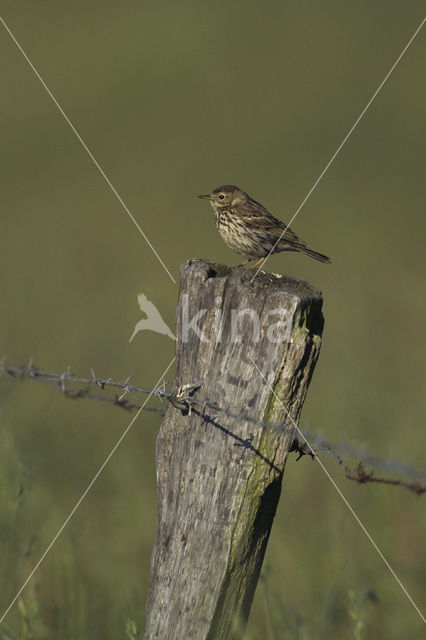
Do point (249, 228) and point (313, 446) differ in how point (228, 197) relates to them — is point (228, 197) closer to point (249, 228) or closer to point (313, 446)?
point (249, 228)

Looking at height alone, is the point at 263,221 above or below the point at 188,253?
above

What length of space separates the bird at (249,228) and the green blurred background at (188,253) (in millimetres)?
1883

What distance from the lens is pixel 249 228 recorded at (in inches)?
285

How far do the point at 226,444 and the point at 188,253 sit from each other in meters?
12.1

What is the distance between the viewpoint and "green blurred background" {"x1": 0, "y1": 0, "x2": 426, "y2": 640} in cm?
584

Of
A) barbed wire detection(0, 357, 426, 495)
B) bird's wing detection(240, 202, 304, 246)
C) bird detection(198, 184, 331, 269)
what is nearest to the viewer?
barbed wire detection(0, 357, 426, 495)

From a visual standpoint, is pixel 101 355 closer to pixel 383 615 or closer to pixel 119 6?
pixel 383 615

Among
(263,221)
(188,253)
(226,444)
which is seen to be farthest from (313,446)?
(188,253)

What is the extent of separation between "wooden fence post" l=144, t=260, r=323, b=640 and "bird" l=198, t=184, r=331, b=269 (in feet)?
10.7

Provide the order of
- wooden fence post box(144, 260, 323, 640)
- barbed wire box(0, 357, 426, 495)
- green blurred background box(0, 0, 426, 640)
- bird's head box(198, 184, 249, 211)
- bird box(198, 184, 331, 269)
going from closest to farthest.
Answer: barbed wire box(0, 357, 426, 495) → wooden fence post box(144, 260, 323, 640) → green blurred background box(0, 0, 426, 640) → bird box(198, 184, 331, 269) → bird's head box(198, 184, 249, 211)

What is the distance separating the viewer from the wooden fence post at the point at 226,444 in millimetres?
3617

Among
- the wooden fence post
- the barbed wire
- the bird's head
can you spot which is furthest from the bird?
the wooden fence post

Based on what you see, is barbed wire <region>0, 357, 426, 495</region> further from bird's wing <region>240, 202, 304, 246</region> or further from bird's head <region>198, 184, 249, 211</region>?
bird's head <region>198, 184, 249, 211</region>

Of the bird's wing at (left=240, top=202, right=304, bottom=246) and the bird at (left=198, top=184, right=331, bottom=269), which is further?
the bird's wing at (left=240, top=202, right=304, bottom=246)
